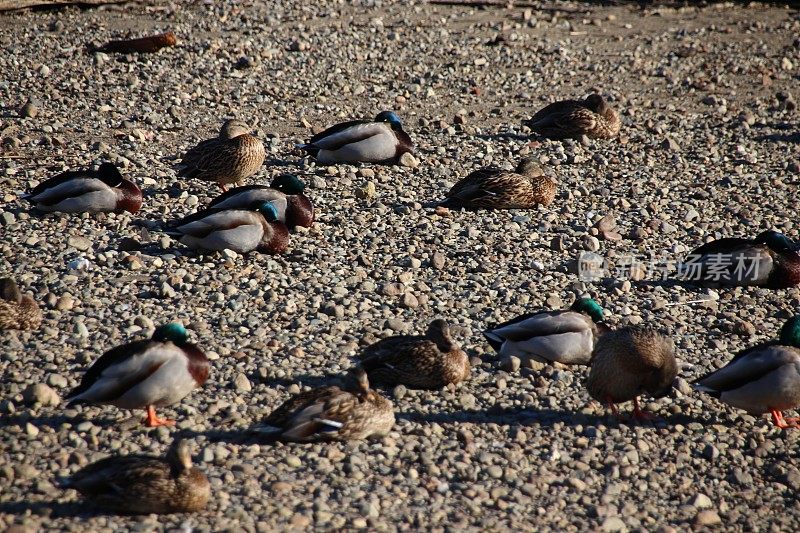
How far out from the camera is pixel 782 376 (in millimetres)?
5926

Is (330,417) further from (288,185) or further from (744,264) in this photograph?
(744,264)

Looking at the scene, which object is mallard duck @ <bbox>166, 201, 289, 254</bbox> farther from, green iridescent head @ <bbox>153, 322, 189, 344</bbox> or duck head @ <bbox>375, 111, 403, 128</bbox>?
duck head @ <bbox>375, 111, 403, 128</bbox>

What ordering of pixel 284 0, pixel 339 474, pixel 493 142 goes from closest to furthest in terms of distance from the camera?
pixel 339 474, pixel 493 142, pixel 284 0

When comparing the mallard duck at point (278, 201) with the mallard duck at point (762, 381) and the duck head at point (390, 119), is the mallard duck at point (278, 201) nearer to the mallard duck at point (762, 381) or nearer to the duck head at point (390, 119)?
the duck head at point (390, 119)

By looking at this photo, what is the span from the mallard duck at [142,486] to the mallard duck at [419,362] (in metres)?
1.66

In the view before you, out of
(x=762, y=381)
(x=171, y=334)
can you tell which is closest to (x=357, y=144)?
(x=171, y=334)

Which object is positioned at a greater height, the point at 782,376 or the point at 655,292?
the point at 782,376

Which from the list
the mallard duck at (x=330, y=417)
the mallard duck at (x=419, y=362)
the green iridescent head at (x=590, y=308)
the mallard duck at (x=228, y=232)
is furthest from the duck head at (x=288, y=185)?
Result: the mallard duck at (x=330, y=417)

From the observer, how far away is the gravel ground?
516 centimetres

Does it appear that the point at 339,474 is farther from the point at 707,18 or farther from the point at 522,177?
the point at 707,18

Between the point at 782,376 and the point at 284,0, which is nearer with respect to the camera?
the point at 782,376

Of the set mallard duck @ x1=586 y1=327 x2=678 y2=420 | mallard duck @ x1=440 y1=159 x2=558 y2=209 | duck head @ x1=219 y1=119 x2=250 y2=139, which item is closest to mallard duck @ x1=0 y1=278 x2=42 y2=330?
mallard duck @ x1=586 y1=327 x2=678 y2=420

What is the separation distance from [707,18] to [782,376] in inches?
460

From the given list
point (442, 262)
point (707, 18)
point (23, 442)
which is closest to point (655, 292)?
point (442, 262)
